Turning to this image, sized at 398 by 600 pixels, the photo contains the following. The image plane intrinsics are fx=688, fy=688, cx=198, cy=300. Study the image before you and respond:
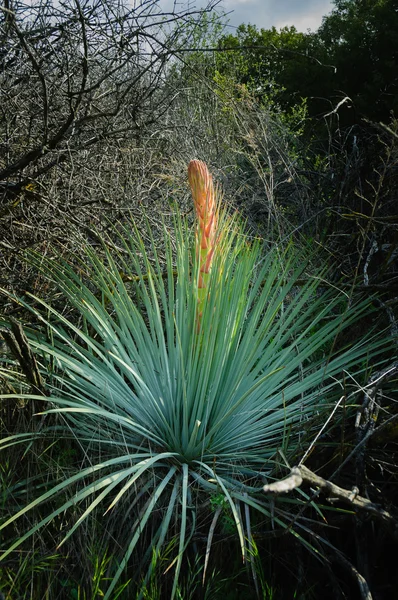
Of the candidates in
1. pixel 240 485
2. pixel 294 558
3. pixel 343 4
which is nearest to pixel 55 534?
pixel 240 485

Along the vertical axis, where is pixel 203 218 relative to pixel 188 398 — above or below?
above

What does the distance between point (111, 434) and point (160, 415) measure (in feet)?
0.71

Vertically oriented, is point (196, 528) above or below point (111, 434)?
below

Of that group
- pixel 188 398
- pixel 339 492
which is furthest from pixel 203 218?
pixel 339 492

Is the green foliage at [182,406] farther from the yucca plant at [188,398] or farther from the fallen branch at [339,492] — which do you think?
the fallen branch at [339,492]

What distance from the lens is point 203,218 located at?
2918 millimetres

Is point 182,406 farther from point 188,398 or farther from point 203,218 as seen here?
point 203,218

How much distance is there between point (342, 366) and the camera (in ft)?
10.6

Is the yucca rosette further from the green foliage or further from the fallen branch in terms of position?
the fallen branch

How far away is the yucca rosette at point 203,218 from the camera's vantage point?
114 inches

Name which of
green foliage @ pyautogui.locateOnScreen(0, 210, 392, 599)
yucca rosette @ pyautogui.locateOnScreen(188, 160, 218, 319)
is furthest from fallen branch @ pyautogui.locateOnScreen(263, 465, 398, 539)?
yucca rosette @ pyautogui.locateOnScreen(188, 160, 218, 319)

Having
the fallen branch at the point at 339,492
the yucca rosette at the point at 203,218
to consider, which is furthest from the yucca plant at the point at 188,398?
the fallen branch at the point at 339,492

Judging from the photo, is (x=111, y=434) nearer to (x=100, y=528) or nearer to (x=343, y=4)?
(x=100, y=528)

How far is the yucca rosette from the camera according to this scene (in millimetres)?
2908
